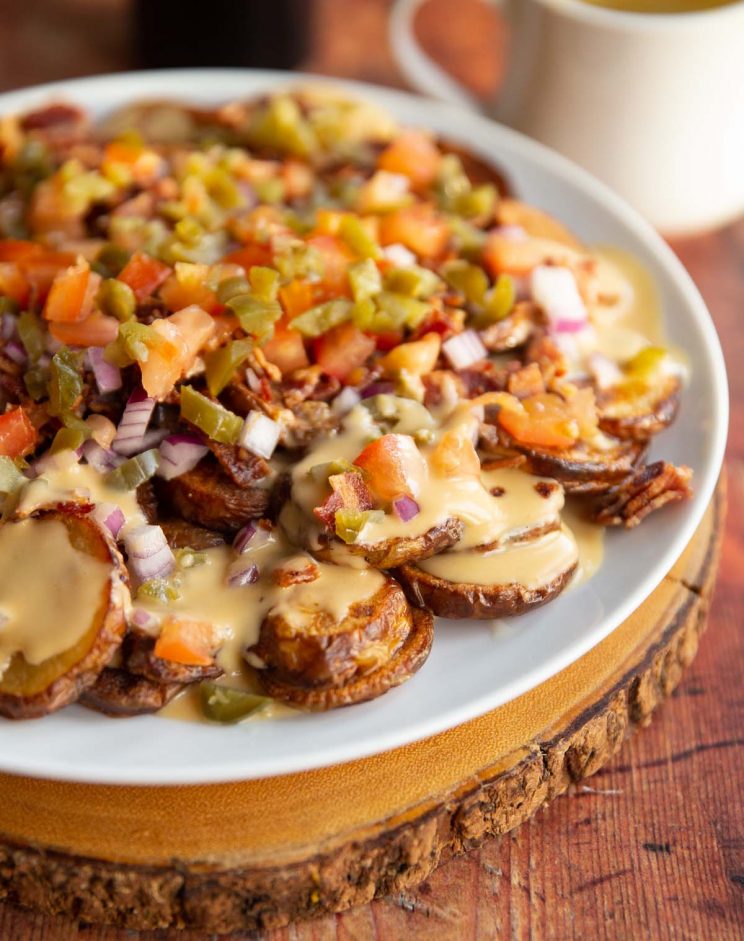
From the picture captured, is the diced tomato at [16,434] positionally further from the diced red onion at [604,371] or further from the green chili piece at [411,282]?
the diced red onion at [604,371]

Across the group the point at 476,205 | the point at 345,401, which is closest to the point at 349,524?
the point at 345,401

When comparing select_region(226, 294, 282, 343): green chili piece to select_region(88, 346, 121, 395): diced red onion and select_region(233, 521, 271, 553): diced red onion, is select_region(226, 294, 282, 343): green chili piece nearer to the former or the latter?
select_region(88, 346, 121, 395): diced red onion

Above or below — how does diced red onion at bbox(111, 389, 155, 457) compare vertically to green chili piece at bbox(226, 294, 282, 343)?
below

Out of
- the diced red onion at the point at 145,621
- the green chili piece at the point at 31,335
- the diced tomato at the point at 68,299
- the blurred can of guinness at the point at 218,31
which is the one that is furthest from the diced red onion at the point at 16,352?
the blurred can of guinness at the point at 218,31

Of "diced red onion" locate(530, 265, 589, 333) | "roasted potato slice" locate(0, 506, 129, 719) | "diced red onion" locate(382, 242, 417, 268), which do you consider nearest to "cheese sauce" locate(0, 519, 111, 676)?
"roasted potato slice" locate(0, 506, 129, 719)

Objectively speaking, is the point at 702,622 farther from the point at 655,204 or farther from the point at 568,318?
the point at 655,204

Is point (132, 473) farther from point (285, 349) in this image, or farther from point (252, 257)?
point (252, 257)

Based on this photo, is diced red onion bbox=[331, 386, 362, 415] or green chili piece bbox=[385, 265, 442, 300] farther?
green chili piece bbox=[385, 265, 442, 300]
